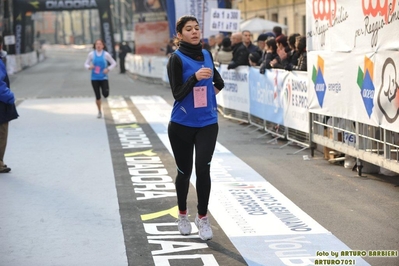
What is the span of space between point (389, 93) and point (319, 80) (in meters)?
2.73

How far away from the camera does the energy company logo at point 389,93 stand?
9.23m

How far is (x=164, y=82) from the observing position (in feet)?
117

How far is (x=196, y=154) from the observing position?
24.2ft

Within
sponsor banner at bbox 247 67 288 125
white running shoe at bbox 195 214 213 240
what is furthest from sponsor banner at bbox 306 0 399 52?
white running shoe at bbox 195 214 213 240

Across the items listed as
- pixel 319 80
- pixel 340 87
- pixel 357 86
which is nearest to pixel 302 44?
pixel 319 80

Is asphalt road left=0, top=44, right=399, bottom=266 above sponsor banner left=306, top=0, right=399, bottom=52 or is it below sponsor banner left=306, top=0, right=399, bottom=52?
below

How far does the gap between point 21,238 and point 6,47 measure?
171 ft

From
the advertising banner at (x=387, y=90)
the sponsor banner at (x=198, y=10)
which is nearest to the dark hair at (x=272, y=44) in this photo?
the advertising banner at (x=387, y=90)

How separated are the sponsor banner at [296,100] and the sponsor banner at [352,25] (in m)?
0.73

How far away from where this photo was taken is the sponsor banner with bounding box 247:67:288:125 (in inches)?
572

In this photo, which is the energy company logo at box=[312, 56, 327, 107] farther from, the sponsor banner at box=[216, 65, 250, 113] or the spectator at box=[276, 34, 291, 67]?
the sponsor banner at box=[216, 65, 250, 113]

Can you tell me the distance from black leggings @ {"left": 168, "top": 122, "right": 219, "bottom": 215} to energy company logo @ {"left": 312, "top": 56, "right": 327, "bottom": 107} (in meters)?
4.78

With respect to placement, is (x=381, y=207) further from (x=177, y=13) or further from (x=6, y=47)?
(x=6, y=47)

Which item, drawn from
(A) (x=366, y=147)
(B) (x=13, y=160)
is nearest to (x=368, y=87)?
(A) (x=366, y=147)
